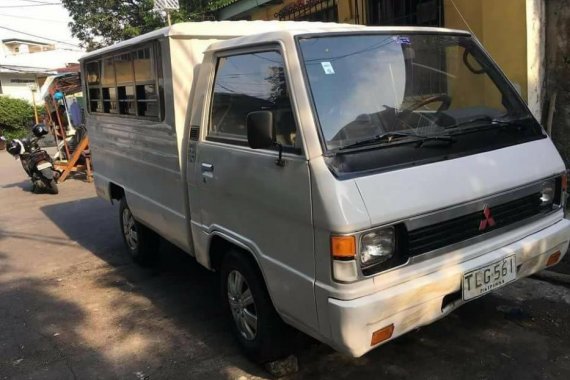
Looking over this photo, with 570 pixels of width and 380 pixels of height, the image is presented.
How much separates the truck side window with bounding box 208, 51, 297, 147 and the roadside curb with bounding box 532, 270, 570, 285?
2.71 m

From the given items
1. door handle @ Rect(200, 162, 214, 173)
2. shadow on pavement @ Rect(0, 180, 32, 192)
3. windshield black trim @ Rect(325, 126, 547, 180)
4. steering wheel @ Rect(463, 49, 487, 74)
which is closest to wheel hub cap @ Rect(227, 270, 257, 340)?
door handle @ Rect(200, 162, 214, 173)

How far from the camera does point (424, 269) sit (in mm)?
2646

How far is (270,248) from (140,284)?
2631mm

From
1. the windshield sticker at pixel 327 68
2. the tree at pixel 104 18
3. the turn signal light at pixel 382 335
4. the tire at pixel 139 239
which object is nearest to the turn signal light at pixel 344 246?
the turn signal light at pixel 382 335

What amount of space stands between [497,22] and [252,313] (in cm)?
432

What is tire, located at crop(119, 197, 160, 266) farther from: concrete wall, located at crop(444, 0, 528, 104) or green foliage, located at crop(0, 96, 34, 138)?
green foliage, located at crop(0, 96, 34, 138)

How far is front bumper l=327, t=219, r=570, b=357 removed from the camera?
2461mm

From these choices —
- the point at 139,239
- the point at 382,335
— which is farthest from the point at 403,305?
the point at 139,239

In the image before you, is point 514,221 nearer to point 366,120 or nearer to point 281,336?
point 366,120

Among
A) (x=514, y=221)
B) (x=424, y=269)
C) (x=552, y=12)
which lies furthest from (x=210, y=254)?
(x=552, y=12)

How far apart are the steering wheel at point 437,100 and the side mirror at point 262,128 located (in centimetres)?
86

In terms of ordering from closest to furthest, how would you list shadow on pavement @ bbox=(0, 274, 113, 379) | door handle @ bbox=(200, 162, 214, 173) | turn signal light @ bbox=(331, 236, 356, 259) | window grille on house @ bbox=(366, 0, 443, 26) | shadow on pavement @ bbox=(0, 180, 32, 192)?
turn signal light @ bbox=(331, 236, 356, 259) < door handle @ bbox=(200, 162, 214, 173) < shadow on pavement @ bbox=(0, 274, 113, 379) < window grille on house @ bbox=(366, 0, 443, 26) < shadow on pavement @ bbox=(0, 180, 32, 192)

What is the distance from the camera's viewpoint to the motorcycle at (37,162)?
35.2ft

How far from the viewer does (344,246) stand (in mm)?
2449
